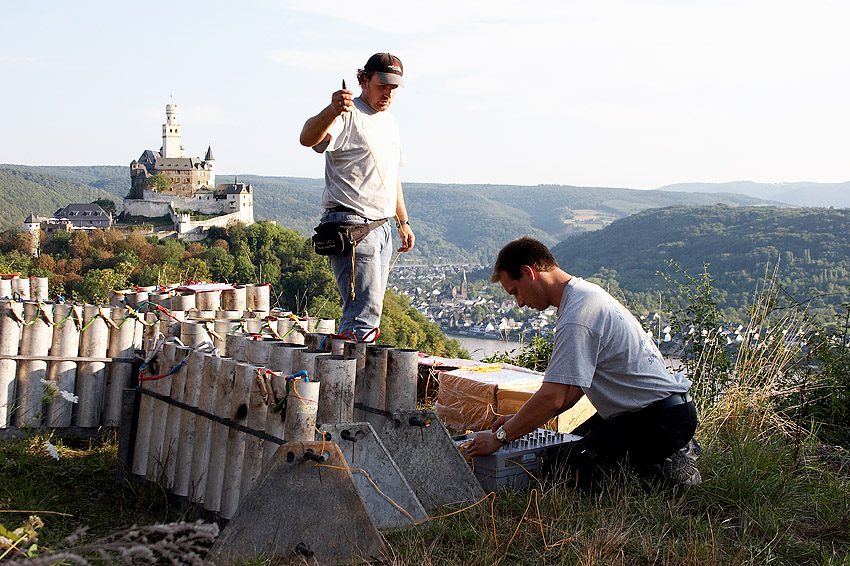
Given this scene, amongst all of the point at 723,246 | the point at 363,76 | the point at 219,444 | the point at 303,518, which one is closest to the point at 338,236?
the point at 363,76

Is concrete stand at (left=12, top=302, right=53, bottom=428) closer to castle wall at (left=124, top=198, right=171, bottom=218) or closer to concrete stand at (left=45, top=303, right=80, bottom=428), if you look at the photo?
concrete stand at (left=45, top=303, right=80, bottom=428)

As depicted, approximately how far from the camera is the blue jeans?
488cm

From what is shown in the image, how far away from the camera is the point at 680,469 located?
4.10 metres

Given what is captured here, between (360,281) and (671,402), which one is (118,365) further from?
(671,402)

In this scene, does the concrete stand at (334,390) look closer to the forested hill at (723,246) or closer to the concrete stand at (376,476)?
the concrete stand at (376,476)

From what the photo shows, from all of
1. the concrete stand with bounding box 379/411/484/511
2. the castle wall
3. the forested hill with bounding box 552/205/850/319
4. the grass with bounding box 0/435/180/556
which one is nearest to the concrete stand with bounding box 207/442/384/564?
the concrete stand with bounding box 379/411/484/511

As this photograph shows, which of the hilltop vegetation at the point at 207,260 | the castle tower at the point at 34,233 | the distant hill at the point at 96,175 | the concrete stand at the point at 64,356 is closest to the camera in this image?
the concrete stand at the point at 64,356

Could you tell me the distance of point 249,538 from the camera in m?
3.14

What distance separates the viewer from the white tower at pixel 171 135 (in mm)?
129125

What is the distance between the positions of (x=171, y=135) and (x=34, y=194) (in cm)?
2331

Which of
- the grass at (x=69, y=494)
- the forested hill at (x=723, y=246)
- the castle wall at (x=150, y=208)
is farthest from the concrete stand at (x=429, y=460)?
the castle wall at (x=150, y=208)

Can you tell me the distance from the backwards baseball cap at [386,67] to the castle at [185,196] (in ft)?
306

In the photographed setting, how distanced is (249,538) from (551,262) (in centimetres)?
192

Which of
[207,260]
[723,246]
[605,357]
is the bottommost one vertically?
[207,260]
